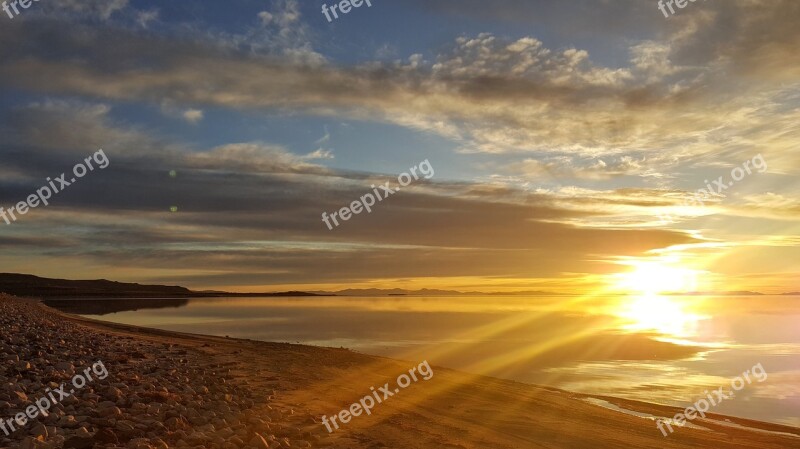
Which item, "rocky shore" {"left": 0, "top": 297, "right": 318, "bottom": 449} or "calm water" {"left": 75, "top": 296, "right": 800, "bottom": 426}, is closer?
"rocky shore" {"left": 0, "top": 297, "right": 318, "bottom": 449}

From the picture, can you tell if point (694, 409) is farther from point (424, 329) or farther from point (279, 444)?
point (424, 329)

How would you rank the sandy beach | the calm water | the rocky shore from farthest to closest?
the calm water < the sandy beach < the rocky shore

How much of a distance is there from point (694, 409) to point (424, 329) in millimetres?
29291

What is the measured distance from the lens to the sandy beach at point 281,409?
8906mm

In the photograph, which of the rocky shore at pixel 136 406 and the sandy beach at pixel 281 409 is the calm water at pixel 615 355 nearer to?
the sandy beach at pixel 281 409

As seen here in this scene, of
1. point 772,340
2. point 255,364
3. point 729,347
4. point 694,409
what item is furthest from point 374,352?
point 772,340

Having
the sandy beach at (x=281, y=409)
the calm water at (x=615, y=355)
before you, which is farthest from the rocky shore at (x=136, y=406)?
the calm water at (x=615, y=355)

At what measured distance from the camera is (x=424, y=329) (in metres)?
46.0

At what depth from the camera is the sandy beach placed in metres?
8.91

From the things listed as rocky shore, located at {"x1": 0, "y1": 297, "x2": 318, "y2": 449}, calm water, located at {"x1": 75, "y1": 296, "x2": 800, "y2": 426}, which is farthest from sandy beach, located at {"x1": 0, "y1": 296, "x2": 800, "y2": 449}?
calm water, located at {"x1": 75, "y1": 296, "x2": 800, "y2": 426}

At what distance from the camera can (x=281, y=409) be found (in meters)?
12.1

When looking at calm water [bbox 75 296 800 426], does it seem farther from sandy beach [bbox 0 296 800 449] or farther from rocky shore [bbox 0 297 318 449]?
rocky shore [bbox 0 297 318 449]

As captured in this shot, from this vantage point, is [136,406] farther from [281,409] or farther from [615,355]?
[615,355]

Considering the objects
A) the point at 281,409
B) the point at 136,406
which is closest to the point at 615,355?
the point at 281,409
